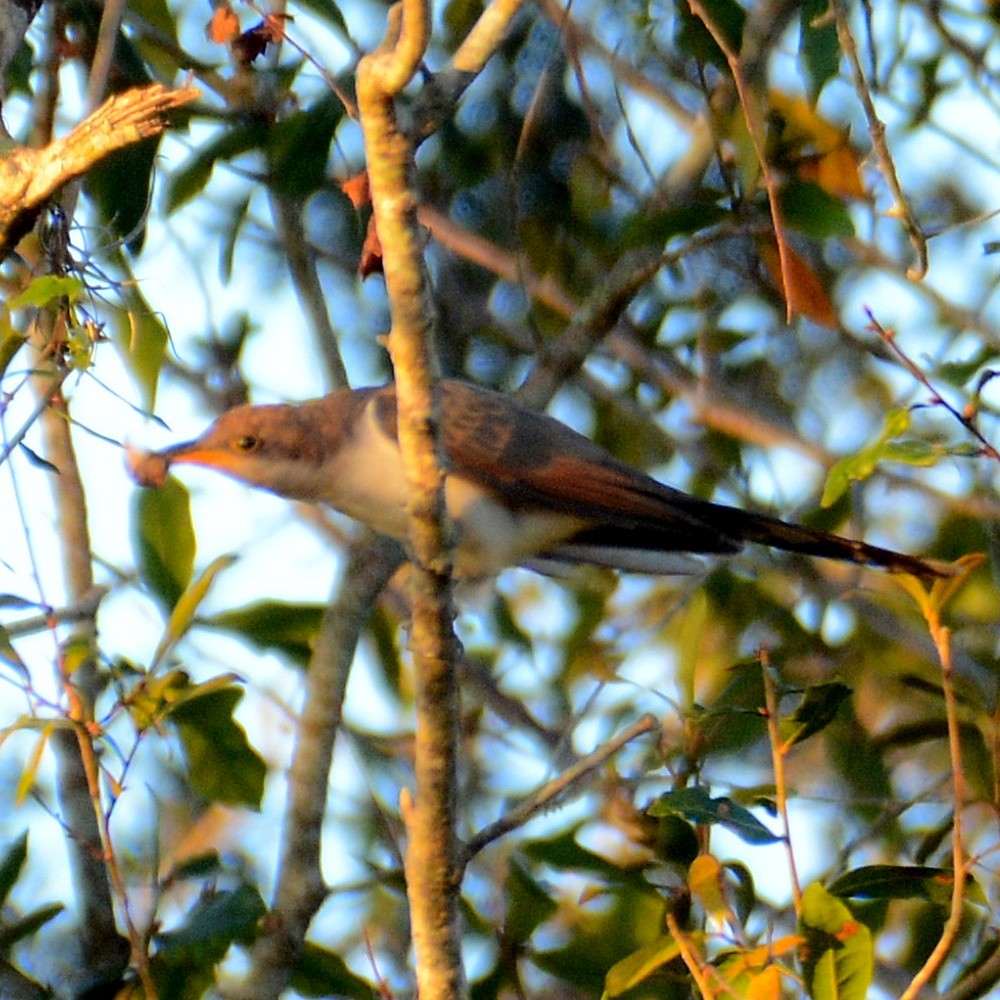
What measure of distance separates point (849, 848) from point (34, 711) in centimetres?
196

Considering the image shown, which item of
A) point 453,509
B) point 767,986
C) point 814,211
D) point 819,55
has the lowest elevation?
point 767,986

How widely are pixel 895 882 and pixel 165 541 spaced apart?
167 cm

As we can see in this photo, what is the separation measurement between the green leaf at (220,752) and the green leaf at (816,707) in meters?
1.21

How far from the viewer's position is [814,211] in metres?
3.48

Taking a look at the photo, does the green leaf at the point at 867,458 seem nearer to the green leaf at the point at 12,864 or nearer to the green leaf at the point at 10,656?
the green leaf at the point at 10,656

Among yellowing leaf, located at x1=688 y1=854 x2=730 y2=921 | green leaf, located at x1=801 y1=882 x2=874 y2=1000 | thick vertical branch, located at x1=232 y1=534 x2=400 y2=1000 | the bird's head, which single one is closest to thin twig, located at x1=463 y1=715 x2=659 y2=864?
yellowing leaf, located at x1=688 y1=854 x2=730 y2=921

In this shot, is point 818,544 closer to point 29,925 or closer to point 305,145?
point 305,145

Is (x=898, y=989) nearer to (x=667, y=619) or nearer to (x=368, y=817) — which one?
(x=667, y=619)

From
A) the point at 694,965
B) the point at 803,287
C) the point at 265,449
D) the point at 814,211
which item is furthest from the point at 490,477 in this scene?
the point at 694,965

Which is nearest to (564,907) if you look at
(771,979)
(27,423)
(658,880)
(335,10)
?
(658,880)

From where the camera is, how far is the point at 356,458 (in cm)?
375

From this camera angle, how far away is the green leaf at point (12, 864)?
10.5 feet

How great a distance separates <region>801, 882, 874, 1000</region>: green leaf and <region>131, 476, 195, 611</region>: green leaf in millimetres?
1532

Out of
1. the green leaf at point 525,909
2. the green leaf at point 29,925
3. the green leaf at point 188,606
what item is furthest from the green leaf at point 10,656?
the green leaf at point 525,909
